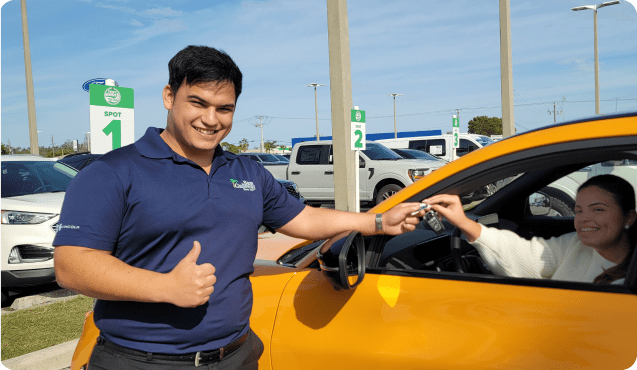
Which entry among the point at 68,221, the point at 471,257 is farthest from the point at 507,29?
the point at 68,221

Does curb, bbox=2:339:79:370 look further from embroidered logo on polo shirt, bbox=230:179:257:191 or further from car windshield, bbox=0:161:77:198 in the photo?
car windshield, bbox=0:161:77:198

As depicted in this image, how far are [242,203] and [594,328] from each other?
1.24 meters

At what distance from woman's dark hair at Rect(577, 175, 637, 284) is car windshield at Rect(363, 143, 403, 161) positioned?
12.2 metres

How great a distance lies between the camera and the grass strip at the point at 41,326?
14.7ft

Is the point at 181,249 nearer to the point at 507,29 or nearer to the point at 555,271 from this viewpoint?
the point at 555,271

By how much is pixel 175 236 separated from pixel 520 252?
1305 mm

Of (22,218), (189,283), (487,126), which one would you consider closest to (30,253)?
(22,218)

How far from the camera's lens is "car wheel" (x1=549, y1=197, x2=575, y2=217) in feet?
6.92

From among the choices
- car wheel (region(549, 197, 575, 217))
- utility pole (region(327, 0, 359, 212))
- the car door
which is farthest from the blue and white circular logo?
utility pole (region(327, 0, 359, 212))

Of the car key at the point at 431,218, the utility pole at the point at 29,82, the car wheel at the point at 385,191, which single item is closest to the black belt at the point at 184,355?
the car key at the point at 431,218

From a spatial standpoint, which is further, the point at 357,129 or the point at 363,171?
the point at 363,171

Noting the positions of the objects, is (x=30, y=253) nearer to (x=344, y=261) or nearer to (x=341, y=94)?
(x=344, y=261)

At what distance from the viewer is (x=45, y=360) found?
4051 mm

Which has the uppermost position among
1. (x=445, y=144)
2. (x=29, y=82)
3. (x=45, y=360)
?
(x=29, y=82)
